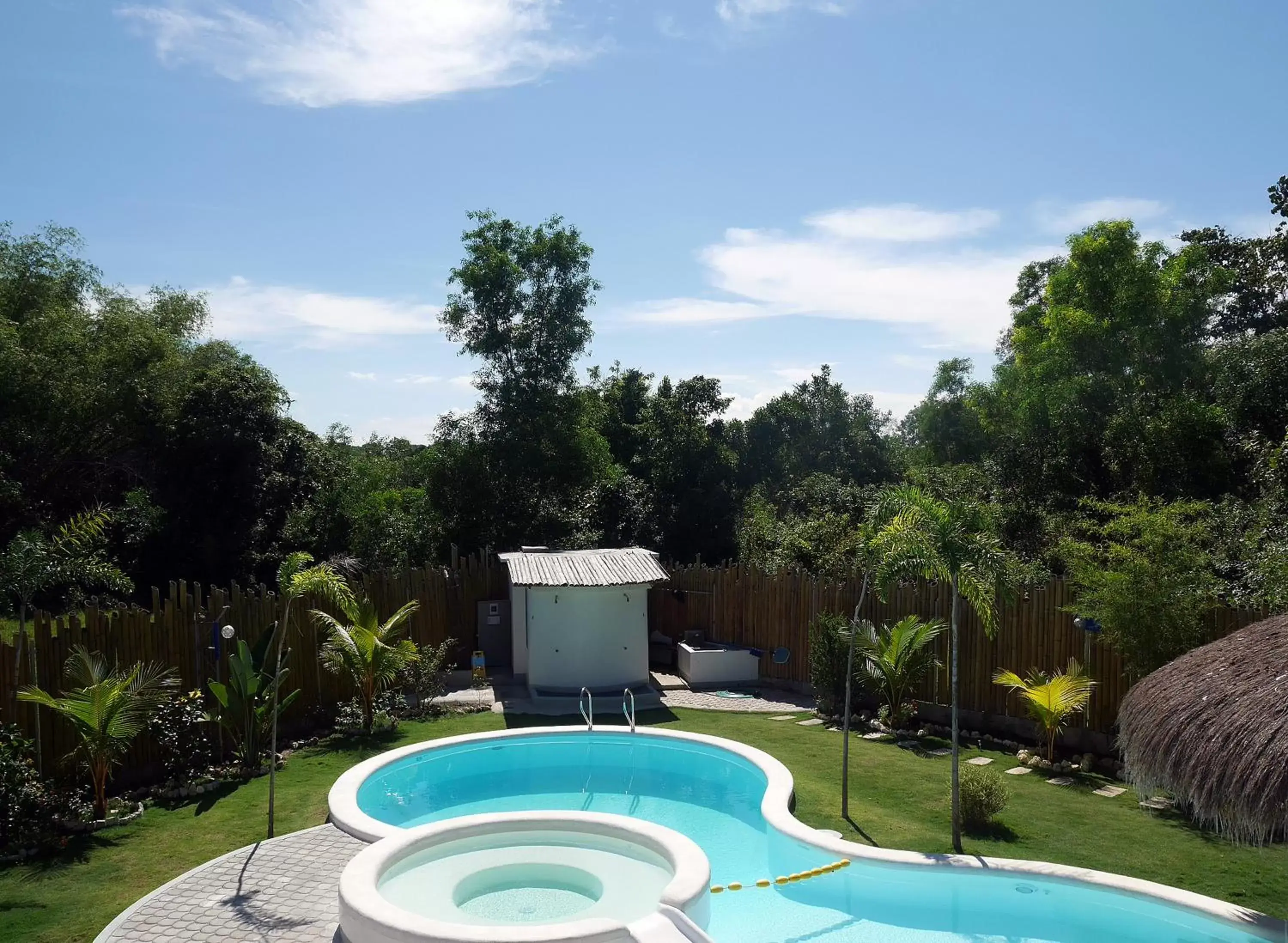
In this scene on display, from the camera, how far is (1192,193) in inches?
671

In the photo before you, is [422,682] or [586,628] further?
[586,628]

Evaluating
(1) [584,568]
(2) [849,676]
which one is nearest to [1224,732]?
(2) [849,676]

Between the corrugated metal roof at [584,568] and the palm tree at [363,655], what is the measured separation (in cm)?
258

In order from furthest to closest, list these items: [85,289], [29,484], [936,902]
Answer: [85,289] < [29,484] < [936,902]

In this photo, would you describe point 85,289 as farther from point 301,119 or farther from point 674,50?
point 674,50

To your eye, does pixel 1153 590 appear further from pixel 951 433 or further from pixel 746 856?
pixel 951 433

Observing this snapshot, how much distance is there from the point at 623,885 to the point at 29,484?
60.3 feet

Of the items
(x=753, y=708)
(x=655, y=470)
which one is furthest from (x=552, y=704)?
(x=655, y=470)

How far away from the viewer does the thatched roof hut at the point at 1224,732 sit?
6828 millimetres

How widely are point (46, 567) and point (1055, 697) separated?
12.0 metres

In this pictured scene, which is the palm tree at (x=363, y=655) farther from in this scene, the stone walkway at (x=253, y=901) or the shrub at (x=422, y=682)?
the stone walkway at (x=253, y=901)

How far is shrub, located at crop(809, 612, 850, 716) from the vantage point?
1463 centimetres

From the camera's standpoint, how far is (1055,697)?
1188cm

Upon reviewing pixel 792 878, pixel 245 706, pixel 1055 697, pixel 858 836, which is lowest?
pixel 792 878
